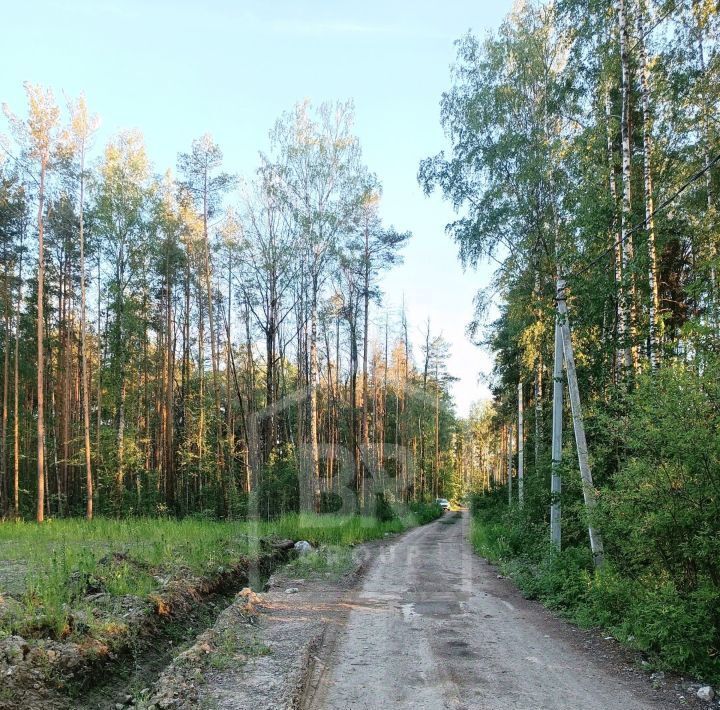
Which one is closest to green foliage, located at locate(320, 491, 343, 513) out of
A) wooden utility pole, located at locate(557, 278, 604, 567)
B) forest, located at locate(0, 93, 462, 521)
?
forest, located at locate(0, 93, 462, 521)

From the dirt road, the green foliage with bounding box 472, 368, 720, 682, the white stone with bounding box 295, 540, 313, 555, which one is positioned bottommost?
the white stone with bounding box 295, 540, 313, 555

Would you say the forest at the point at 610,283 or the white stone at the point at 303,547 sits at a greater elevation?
the forest at the point at 610,283

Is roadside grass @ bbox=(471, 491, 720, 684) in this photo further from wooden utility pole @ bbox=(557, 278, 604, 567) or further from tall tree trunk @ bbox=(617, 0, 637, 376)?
tall tree trunk @ bbox=(617, 0, 637, 376)

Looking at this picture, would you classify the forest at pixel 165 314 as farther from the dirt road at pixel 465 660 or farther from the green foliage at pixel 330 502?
the dirt road at pixel 465 660

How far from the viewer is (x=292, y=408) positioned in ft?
91.4

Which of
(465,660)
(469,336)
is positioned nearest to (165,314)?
(469,336)

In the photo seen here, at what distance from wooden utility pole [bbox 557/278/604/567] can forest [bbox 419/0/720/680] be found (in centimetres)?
4

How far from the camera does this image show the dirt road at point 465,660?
4.48 metres

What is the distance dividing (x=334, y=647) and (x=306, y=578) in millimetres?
4425

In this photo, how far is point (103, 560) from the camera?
8.23 metres

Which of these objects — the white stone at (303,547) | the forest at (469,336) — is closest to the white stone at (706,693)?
the forest at (469,336)

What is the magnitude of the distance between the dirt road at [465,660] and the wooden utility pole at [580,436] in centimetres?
128

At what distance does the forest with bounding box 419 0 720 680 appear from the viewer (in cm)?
529

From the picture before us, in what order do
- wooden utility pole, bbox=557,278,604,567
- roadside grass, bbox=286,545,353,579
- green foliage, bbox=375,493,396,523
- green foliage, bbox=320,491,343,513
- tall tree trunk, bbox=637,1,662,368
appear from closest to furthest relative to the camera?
wooden utility pole, bbox=557,278,604,567 → tall tree trunk, bbox=637,1,662,368 → roadside grass, bbox=286,545,353,579 → green foliage, bbox=320,491,343,513 → green foliage, bbox=375,493,396,523
